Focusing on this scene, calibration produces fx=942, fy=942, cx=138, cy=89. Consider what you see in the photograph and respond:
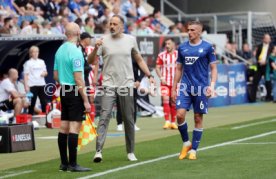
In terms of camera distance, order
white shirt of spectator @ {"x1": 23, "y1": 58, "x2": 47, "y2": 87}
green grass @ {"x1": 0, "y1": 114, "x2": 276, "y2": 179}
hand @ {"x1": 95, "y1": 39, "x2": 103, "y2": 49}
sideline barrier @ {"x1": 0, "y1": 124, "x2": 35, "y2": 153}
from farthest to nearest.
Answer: white shirt of spectator @ {"x1": 23, "y1": 58, "x2": 47, "y2": 87} < sideline barrier @ {"x1": 0, "y1": 124, "x2": 35, "y2": 153} < hand @ {"x1": 95, "y1": 39, "x2": 103, "y2": 49} < green grass @ {"x1": 0, "y1": 114, "x2": 276, "y2": 179}

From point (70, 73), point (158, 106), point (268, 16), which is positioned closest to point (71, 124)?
point (70, 73)

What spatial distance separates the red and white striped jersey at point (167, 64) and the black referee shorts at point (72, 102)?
8.06 metres

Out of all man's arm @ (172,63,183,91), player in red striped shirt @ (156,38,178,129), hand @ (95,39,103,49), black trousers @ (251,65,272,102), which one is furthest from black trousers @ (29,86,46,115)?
black trousers @ (251,65,272,102)

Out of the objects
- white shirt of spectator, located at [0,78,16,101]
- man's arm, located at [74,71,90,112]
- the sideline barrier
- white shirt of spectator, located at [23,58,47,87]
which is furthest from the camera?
white shirt of spectator, located at [23,58,47,87]

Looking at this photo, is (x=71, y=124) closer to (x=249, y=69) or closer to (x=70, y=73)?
(x=70, y=73)

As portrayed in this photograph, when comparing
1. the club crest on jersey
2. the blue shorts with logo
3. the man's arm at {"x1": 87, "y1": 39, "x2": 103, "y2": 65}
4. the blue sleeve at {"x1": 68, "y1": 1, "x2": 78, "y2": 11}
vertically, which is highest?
the blue sleeve at {"x1": 68, "y1": 1, "x2": 78, "y2": 11}

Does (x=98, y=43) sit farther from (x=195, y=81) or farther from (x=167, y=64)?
(x=167, y=64)

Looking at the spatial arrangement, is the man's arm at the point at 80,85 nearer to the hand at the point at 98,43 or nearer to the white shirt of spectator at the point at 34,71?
the hand at the point at 98,43

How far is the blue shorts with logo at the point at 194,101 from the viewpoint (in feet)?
45.0

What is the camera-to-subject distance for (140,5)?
3381 cm

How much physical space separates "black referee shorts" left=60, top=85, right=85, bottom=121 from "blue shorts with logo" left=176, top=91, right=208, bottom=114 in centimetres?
194

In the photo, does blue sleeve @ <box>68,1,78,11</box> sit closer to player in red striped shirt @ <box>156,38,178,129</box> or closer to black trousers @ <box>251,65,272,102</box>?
black trousers @ <box>251,65,272,102</box>

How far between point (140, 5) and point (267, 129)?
15807 mm

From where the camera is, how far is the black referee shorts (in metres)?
12.3
